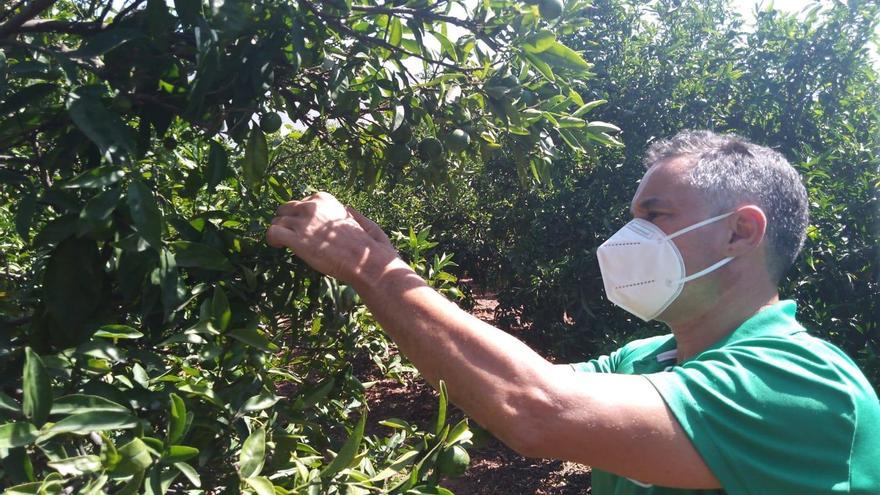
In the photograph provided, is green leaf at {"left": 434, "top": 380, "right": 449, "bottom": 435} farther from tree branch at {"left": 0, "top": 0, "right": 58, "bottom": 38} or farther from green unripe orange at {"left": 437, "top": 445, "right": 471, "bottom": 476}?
tree branch at {"left": 0, "top": 0, "right": 58, "bottom": 38}

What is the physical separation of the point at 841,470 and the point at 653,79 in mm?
4127

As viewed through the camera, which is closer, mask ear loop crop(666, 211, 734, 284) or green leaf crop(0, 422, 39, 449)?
green leaf crop(0, 422, 39, 449)

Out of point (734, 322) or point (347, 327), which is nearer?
point (734, 322)

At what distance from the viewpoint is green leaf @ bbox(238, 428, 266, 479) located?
1109 mm

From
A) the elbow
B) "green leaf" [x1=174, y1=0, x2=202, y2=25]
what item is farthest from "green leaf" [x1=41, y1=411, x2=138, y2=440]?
"green leaf" [x1=174, y1=0, x2=202, y2=25]

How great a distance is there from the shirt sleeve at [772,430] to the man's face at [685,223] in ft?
1.25

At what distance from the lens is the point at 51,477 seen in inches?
37.9

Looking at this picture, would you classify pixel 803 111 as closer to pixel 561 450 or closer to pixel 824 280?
pixel 824 280

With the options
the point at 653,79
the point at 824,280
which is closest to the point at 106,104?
the point at 824,280

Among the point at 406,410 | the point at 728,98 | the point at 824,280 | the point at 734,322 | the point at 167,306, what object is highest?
the point at 728,98

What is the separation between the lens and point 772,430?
3.76ft

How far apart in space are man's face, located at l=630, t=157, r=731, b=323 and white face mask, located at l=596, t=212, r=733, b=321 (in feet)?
0.04

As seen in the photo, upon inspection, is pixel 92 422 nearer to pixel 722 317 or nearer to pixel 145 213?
pixel 145 213

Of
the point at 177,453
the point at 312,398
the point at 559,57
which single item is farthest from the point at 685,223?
the point at 177,453
